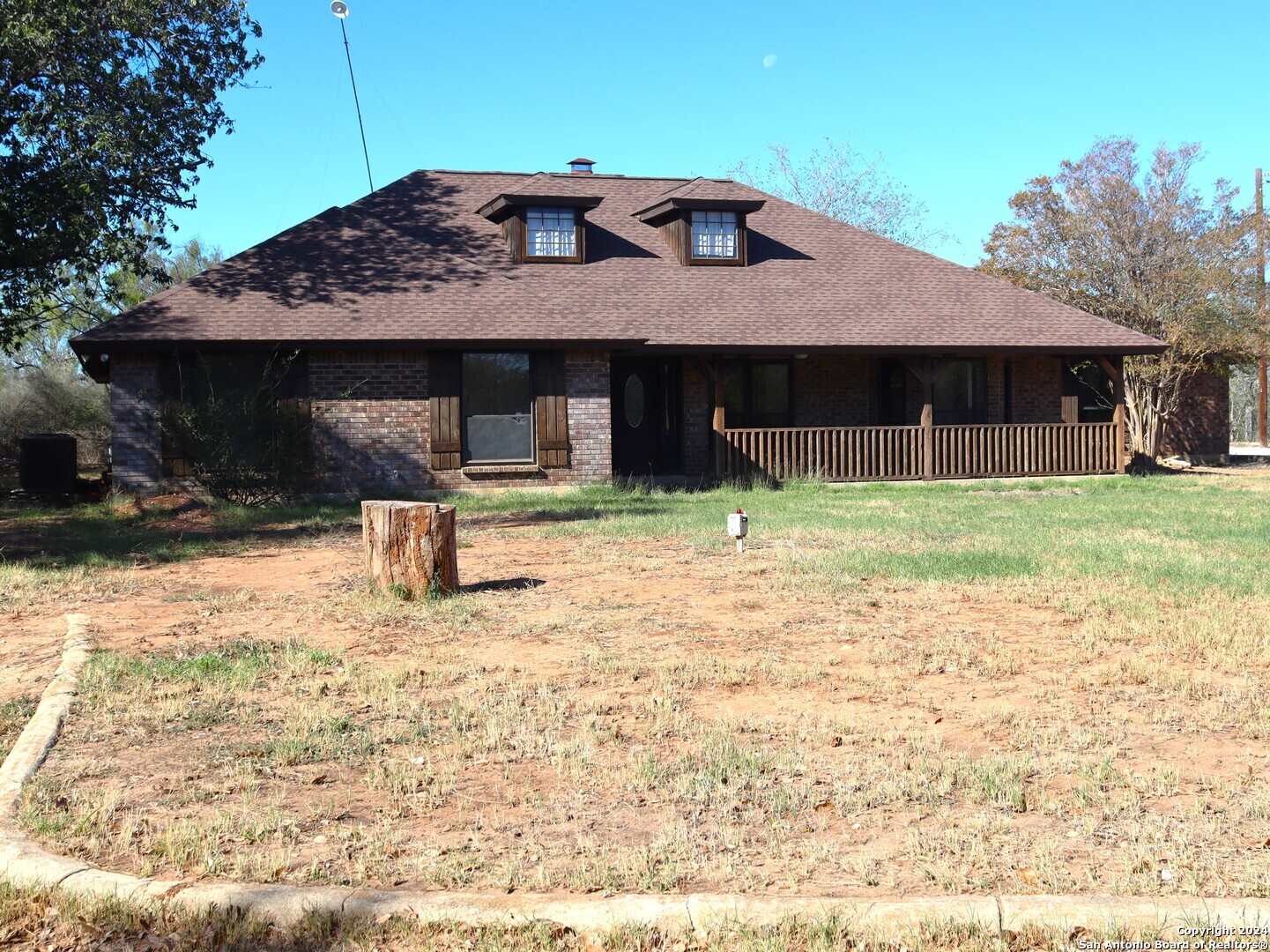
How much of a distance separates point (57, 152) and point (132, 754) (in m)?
16.5

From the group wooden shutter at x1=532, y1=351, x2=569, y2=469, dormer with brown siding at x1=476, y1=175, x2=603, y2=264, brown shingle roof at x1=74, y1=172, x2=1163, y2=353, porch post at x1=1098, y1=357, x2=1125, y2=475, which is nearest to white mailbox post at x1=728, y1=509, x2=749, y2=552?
brown shingle roof at x1=74, y1=172, x2=1163, y2=353

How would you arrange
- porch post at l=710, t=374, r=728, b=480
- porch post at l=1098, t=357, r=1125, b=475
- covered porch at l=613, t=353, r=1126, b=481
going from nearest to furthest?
porch post at l=710, t=374, r=728, b=480, covered porch at l=613, t=353, r=1126, b=481, porch post at l=1098, t=357, r=1125, b=475

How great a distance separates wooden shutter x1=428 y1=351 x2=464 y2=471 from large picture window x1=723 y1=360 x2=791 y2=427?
218 inches

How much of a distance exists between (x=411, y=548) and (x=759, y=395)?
13716 millimetres

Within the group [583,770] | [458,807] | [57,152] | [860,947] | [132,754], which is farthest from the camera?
[57,152]

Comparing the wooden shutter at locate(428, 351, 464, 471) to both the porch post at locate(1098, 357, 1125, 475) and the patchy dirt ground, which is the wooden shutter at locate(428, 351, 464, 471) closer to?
the patchy dirt ground

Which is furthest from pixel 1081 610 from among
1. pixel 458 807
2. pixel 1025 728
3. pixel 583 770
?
pixel 458 807

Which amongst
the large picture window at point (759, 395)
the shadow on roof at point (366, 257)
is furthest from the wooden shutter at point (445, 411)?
the large picture window at point (759, 395)

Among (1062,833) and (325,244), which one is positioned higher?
(325,244)

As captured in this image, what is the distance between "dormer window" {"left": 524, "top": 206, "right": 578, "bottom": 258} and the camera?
860 inches

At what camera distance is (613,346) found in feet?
63.4

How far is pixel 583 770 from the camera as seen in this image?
524 centimetres

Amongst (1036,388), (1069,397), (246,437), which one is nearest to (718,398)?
(1036,388)

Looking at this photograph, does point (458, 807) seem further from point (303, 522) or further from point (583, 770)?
point (303, 522)
